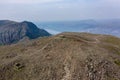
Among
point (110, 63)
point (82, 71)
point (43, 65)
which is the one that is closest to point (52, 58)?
point (43, 65)

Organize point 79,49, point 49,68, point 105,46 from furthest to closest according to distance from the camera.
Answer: point 105,46, point 79,49, point 49,68

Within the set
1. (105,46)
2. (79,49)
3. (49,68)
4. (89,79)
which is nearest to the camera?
(89,79)

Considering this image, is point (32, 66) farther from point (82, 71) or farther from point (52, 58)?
point (82, 71)

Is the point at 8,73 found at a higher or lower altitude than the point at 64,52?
lower

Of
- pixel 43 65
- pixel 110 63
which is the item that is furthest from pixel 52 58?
pixel 110 63

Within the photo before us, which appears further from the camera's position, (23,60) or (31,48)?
(31,48)

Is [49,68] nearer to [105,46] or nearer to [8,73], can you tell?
[8,73]
